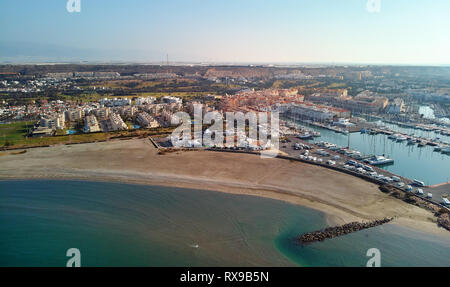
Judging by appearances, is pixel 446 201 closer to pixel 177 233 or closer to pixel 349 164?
pixel 349 164

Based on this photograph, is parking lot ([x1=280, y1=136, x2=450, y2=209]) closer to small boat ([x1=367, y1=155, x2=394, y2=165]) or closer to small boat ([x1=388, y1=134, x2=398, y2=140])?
small boat ([x1=367, y1=155, x2=394, y2=165])

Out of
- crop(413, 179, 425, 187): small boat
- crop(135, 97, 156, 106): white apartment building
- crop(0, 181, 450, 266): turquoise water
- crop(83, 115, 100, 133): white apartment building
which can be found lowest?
crop(0, 181, 450, 266): turquoise water

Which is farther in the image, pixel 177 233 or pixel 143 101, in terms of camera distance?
pixel 143 101

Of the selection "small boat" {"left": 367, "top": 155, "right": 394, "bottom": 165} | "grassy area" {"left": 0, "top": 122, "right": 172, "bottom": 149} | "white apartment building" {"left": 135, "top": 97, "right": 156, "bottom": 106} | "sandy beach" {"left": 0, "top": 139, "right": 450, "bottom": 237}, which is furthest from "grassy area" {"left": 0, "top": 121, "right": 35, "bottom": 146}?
"small boat" {"left": 367, "top": 155, "right": 394, "bottom": 165}

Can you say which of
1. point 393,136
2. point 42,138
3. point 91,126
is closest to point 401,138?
point 393,136

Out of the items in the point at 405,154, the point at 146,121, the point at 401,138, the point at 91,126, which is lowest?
the point at 405,154

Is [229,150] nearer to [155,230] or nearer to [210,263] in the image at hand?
[155,230]

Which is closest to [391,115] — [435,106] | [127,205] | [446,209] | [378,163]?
[435,106]
